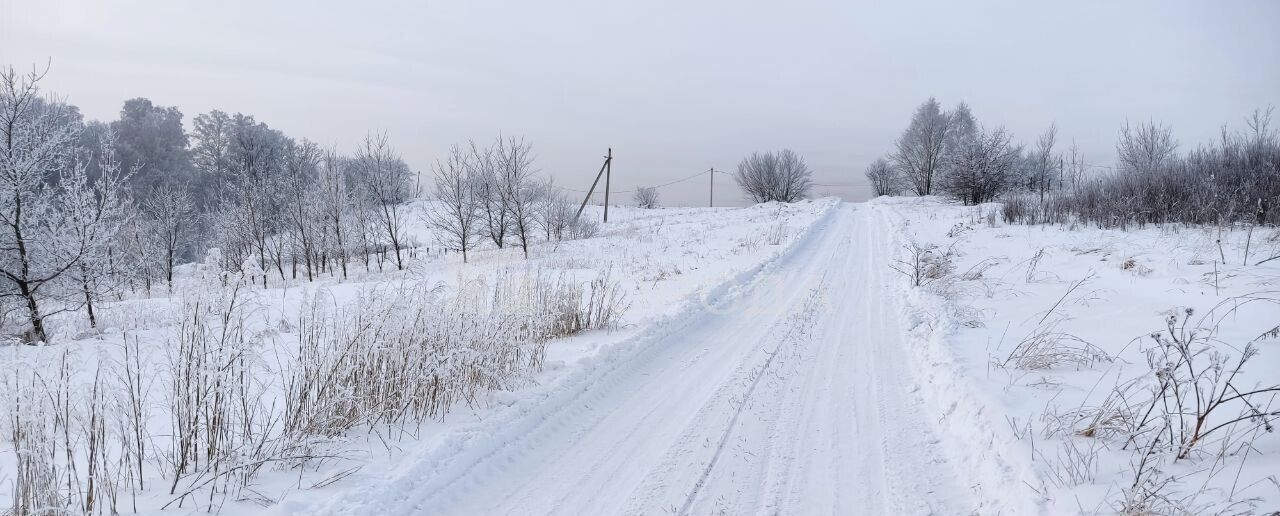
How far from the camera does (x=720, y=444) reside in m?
3.60

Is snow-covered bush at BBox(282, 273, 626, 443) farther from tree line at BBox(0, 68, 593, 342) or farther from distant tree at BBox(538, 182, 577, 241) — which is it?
distant tree at BBox(538, 182, 577, 241)

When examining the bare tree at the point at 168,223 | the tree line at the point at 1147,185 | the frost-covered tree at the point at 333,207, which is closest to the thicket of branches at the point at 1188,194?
the tree line at the point at 1147,185

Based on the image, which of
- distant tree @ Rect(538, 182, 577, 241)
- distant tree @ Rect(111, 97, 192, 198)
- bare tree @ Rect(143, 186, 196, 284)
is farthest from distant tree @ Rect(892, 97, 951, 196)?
distant tree @ Rect(111, 97, 192, 198)

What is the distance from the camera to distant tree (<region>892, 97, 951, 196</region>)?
4922 centimetres

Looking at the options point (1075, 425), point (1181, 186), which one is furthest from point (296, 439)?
point (1181, 186)

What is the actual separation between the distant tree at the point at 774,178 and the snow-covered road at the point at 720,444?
57.3 meters

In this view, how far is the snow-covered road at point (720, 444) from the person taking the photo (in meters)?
2.97

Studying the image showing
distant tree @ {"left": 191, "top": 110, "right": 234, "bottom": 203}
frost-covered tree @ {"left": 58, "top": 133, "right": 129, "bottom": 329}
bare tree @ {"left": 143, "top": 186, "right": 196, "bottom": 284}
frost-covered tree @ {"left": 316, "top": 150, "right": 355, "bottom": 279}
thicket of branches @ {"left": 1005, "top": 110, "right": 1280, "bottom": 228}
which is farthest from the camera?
distant tree @ {"left": 191, "top": 110, "right": 234, "bottom": 203}

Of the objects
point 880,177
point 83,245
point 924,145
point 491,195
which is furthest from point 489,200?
point 880,177

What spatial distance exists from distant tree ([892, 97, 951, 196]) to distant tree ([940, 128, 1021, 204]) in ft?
54.7

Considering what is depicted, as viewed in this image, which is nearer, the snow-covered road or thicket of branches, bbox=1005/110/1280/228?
the snow-covered road

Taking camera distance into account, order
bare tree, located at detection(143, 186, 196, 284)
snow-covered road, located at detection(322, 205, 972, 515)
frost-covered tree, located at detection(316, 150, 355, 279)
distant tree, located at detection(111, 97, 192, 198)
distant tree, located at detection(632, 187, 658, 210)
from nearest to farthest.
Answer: snow-covered road, located at detection(322, 205, 972, 515)
frost-covered tree, located at detection(316, 150, 355, 279)
bare tree, located at detection(143, 186, 196, 284)
distant tree, located at detection(111, 97, 192, 198)
distant tree, located at detection(632, 187, 658, 210)

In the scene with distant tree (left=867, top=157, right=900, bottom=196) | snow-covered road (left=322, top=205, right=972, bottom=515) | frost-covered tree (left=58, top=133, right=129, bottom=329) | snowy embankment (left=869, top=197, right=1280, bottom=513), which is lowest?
snow-covered road (left=322, top=205, right=972, bottom=515)

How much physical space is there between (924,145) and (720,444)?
55.7m
